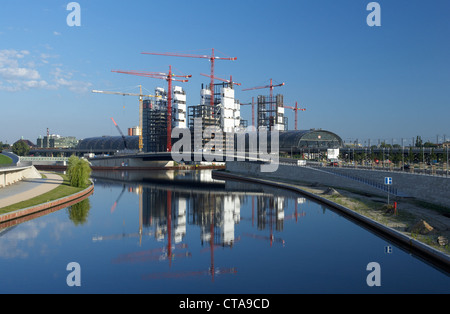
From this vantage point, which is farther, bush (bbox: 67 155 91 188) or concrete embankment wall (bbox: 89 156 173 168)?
concrete embankment wall (bbox: 89 156 173 168)

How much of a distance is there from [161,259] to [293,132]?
12987cm

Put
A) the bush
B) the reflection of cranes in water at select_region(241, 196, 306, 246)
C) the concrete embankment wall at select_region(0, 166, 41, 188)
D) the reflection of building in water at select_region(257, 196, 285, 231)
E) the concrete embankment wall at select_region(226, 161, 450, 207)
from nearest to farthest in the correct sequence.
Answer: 1. the reflection of cranes in water at select_region(241, 196, 306, 246)
2. the reflection of building in water at select_region(257, 196, 285, 231)
3. the concrete embankment wall at select_region(226, 161, 450, 207)
4. the concrete embankment wall at select_region(0, 166, 41, 188)
5. the bush

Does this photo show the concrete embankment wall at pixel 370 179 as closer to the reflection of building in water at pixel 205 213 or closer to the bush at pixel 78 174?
the reflection of building in water at pixel 205 213

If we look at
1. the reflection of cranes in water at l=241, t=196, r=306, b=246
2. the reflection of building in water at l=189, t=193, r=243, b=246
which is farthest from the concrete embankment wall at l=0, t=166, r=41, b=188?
the reflection of cranes in water at l=241, t=196, r=306, b=246

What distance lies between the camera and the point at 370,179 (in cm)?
6456

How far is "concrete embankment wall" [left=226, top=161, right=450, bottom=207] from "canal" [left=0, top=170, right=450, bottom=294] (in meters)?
12.0

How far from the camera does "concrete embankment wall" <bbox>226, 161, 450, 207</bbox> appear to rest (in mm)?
47062

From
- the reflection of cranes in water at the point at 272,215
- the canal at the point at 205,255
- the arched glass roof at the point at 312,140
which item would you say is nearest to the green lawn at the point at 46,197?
the canal at the point at 205,255

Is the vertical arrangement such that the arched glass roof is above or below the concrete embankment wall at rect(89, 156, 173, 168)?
above

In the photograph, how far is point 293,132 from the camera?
511 feet

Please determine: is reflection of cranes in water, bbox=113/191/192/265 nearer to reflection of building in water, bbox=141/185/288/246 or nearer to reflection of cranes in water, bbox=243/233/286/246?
reflection of building in water, bbox=141/185/288/246

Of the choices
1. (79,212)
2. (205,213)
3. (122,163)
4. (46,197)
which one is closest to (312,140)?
(122,163)

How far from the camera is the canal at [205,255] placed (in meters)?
25.4
